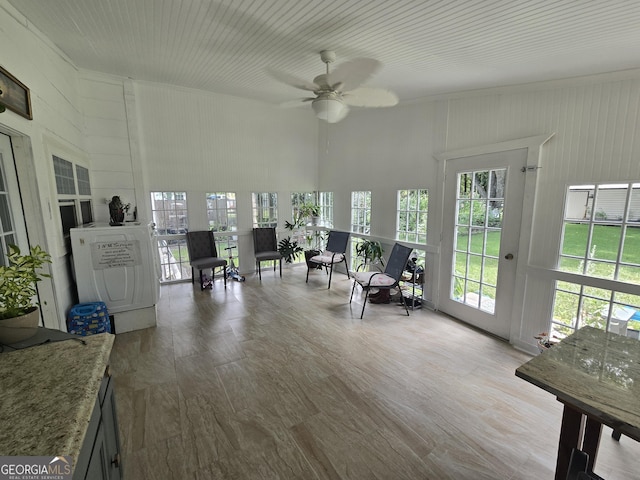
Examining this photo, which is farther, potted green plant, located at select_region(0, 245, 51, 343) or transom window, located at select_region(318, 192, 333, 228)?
transom window, located at select_region(318, 192, 333, 228)

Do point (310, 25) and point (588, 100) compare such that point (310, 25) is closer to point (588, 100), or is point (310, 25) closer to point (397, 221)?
point (588, 100)

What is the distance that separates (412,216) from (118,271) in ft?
12.1

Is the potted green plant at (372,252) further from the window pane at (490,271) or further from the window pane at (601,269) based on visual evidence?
the window pane at (601,269)

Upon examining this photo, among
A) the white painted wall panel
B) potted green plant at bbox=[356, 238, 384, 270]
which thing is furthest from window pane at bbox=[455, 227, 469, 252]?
the white painted wall panel

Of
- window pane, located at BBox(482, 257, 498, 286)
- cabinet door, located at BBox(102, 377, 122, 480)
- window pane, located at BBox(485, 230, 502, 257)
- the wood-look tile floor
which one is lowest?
the wood-look tile floor

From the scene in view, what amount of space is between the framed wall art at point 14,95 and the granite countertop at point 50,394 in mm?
1459

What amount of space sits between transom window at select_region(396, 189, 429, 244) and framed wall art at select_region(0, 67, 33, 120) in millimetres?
3897

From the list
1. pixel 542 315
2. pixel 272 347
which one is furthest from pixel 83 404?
pixel 542 315

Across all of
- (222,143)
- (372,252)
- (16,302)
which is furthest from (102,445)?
(222,143)

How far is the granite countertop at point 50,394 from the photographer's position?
2.40ft

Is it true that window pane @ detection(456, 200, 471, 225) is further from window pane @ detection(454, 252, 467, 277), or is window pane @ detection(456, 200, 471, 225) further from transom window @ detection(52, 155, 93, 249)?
transom window @ detection(52, 155, 93, 249)

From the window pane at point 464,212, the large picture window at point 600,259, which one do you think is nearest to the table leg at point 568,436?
the large picture window at point 600,259

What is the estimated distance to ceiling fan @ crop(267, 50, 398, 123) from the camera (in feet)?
6.77

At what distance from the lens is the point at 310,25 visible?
210 cm
